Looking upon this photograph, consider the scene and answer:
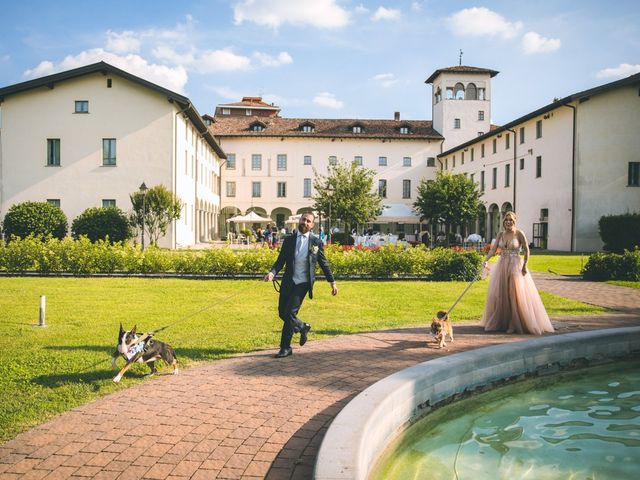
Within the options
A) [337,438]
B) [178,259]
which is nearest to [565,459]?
[337,438]

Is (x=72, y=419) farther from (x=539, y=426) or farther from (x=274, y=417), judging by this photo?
(x=539, y=426)

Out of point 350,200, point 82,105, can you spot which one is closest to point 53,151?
point 82,105

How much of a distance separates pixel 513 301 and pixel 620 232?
2434 cm

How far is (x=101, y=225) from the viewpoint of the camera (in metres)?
27.8

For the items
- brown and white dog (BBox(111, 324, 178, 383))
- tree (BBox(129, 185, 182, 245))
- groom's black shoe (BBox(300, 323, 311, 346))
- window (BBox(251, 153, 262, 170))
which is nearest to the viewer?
brown and white dog (BBox(111, 324, 178, 383))

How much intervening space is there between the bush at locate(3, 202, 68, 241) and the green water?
24582mm

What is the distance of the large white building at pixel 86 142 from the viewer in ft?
102

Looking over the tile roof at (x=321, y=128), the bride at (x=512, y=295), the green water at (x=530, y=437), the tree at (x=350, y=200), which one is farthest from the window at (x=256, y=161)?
the green water at (x=530, y=437)

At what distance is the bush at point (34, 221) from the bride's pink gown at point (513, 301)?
2268cm

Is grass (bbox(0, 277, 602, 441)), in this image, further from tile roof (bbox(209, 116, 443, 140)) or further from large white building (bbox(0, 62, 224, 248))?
tile roof (bbox(209, 116, 443, 140))

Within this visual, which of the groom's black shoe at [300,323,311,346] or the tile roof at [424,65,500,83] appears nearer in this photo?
the groom's black shoe at [300,323,311,346]

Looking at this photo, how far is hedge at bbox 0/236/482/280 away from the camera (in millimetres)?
17438

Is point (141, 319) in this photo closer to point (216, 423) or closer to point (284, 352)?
point (284, 352)

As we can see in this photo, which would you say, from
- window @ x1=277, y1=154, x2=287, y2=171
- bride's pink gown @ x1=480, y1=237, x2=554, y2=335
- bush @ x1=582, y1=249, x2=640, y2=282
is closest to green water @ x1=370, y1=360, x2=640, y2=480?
bride's pink gown @ x1=480, y1=237, x2=554, y2=335
